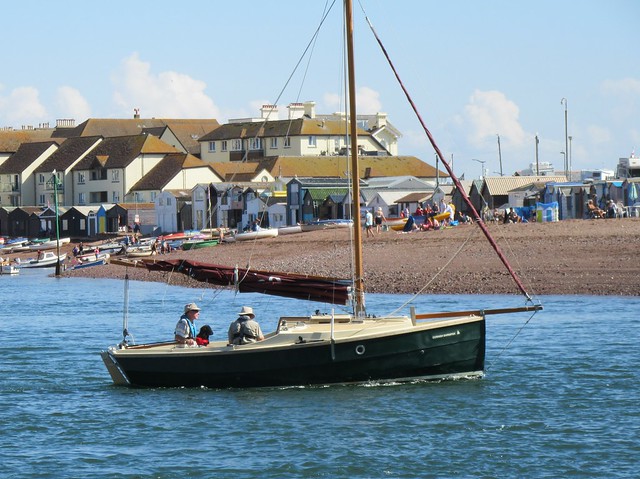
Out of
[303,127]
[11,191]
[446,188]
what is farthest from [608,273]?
[11,191]

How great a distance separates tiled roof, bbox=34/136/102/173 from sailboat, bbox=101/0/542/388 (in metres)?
110

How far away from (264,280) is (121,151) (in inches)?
4156

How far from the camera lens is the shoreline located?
46.4 m

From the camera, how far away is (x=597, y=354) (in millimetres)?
30266

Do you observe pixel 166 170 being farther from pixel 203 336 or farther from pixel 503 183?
pixel 203 336

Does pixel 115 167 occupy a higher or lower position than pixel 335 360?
higher

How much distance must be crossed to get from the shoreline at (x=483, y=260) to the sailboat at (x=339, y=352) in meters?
14.3

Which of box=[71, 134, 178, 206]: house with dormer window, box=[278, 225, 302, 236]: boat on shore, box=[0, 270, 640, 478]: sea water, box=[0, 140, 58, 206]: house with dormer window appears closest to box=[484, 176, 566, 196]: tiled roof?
box=[278, 225, 302, 236]: boat on shore

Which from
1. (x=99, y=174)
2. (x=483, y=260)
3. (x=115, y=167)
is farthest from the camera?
(x=99, y=174)

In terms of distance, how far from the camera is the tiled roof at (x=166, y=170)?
119938 mm

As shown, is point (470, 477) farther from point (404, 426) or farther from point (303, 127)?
point (303, 127)

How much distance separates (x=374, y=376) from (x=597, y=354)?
791 centimetres

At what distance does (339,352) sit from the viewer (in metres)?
24.5

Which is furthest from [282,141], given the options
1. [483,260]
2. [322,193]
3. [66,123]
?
[483,260]
